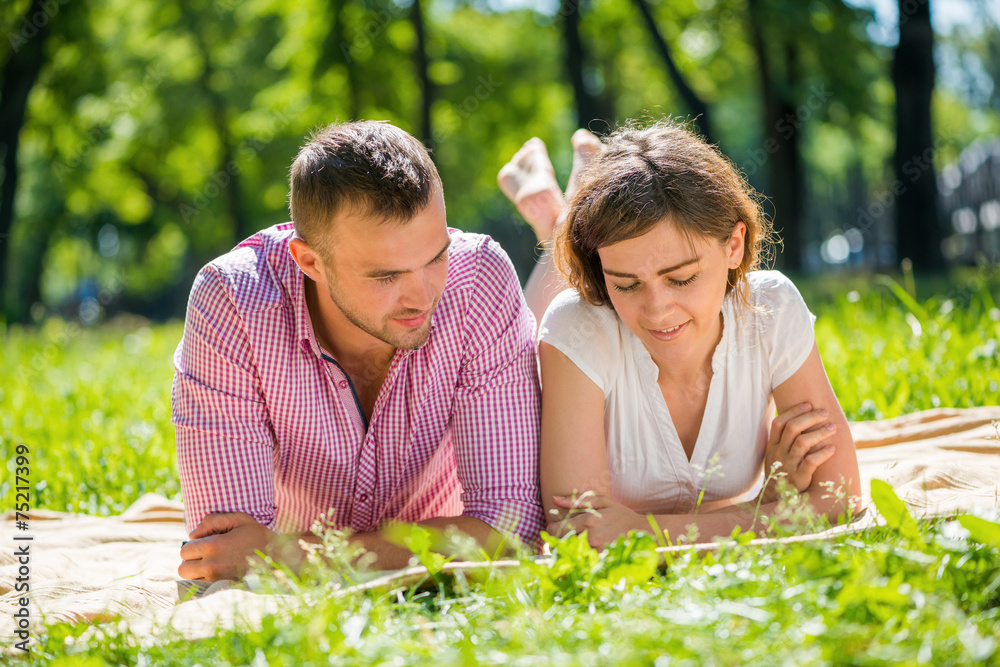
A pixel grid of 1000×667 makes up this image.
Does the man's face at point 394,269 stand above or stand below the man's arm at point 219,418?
above

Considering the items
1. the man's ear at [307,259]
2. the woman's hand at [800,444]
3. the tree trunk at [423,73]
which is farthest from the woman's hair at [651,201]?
the tree trunk at [423,73]

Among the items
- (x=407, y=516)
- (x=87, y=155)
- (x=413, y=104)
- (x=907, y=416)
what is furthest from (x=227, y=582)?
(x=87, y=155)

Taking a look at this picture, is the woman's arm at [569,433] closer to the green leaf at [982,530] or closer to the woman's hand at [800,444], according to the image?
the woman's hand at [800,444]

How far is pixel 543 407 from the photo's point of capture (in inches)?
106

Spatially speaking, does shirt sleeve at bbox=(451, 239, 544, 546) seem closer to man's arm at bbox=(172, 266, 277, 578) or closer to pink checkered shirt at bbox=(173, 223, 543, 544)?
pink checkered shirt at bbox=(173, 223, 543, 544)

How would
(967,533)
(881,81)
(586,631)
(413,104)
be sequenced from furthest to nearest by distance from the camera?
1. (413,104)
2. (881,81)
3. (967,533)
4. (586,631)

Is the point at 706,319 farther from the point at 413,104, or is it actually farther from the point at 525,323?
the point at 413,104

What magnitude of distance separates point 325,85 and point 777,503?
47.2 feet

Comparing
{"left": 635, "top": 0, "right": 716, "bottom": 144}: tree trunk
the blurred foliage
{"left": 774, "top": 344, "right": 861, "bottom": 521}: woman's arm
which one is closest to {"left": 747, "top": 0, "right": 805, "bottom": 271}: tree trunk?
the blurred foliage

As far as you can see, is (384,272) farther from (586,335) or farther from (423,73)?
(423,73)

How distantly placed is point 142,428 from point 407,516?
107 inches

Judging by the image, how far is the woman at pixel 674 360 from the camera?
2521mm

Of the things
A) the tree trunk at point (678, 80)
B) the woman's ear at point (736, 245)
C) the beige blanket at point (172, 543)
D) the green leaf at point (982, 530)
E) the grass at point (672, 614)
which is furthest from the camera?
the tree trunk at point (678, 80)

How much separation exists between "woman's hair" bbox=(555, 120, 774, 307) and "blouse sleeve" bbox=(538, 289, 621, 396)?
0.16ft
